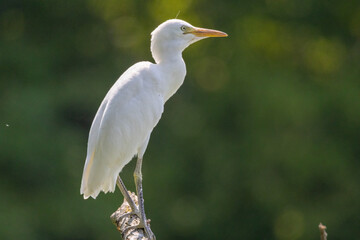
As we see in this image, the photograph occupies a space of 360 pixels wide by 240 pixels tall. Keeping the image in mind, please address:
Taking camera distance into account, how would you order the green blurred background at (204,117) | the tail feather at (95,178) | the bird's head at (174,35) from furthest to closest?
the green blurred background at (204,117) < the bird's head at (174,35) < the tail feather at (95,178)

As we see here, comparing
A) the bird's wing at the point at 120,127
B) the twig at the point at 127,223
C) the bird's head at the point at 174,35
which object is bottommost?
the twig at the point at 127,223

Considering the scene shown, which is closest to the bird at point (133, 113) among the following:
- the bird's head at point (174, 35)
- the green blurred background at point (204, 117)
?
the bird's head at point (174, 35)

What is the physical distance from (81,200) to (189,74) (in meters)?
1.49

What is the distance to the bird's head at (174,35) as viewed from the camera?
422 centimetres

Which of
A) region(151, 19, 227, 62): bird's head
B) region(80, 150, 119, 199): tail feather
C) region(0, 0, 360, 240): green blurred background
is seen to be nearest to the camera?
region(80, 150, 119, 199): tail feather

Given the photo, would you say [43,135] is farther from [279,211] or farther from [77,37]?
[279,211]

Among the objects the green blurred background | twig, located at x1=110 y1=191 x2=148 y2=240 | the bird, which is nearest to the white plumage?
the bird

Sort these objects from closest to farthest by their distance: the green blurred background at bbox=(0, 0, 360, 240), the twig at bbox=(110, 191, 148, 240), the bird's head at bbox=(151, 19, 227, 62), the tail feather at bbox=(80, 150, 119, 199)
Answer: the twig at bbox=(110, 191, 148, 240), the tail feather at bbox=(80, 150, 119, 199), the bird's head at bbox=(151, 19, 227, 62), the green blurred background at bbox=(0, 0, 360, 240)

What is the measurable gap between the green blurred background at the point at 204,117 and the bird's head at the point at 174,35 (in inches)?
112

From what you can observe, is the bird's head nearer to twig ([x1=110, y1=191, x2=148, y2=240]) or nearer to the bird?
the bird

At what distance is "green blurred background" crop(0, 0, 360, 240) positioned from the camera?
7.29 m

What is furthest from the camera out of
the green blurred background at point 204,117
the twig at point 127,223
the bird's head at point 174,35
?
the green blurred background at point 204,117

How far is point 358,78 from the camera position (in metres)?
8.03

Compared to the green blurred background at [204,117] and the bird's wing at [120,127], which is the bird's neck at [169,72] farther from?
the green blurred background at [204,117]
